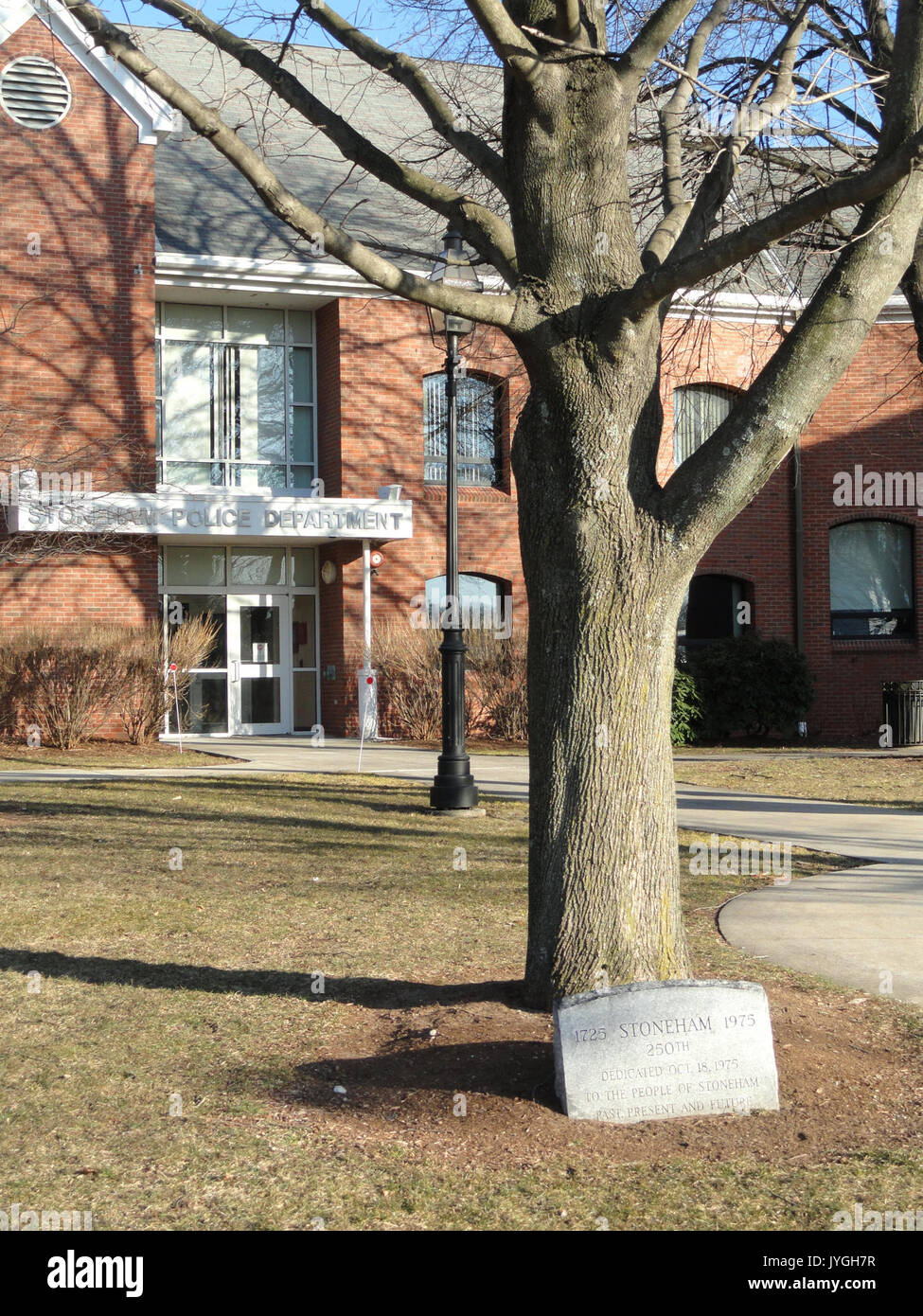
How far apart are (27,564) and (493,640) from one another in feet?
22.3

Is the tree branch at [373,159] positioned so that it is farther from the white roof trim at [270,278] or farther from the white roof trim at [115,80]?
the white roof trim at [115,80]

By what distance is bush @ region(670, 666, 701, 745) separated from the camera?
2027 cm

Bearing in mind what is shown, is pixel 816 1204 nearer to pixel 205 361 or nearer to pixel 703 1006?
pixel 703 1006

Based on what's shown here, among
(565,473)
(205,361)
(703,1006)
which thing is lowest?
(703,1006)

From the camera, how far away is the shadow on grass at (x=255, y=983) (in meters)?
5.80

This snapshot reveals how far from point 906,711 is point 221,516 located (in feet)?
33.6

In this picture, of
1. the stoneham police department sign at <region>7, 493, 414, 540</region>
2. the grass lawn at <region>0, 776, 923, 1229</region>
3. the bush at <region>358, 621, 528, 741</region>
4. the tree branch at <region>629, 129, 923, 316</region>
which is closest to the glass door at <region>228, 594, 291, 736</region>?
the stoneham police department sign at <region>7, 493, 414, 540</region>

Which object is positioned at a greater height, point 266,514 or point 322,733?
point 266,514

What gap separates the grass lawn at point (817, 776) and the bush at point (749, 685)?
259 centimetres

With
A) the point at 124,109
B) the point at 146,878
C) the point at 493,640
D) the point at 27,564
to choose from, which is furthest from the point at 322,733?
the point at 146,878

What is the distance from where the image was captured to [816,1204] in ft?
12.4

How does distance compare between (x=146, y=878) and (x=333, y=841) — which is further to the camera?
(x=333, y=841)

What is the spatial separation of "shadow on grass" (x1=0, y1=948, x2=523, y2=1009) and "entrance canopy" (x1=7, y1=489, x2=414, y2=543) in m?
12.1
